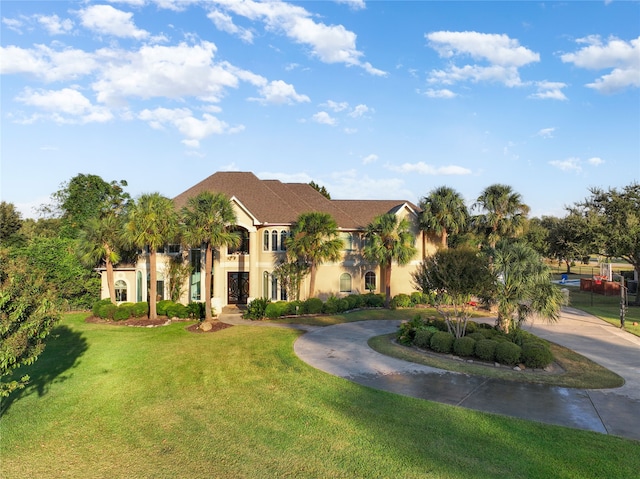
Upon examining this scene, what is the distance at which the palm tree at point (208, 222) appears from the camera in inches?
926

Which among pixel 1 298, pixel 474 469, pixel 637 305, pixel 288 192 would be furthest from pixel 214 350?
pixel 637 305

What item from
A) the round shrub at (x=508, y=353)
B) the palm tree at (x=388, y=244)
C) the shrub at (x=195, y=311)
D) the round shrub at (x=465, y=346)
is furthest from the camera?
the palm tree at (x=388, y=244)

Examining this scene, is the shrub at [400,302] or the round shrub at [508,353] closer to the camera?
the round shrub at [508,353]

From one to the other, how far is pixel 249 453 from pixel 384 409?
4.02 meters

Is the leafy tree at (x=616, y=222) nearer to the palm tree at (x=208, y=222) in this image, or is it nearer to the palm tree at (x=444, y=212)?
the palm tree at (x=444, y=212)

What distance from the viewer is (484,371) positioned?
1495 cm

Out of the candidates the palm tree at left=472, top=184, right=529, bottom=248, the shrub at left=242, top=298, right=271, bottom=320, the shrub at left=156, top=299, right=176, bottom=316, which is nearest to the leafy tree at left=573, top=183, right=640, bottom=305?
the palm tree at left=472, top=184, right=529, bottom=248

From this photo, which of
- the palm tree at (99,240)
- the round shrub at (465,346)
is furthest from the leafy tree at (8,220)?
the round shrub at (465,346)

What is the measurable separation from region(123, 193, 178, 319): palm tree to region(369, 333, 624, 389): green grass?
46.0ft

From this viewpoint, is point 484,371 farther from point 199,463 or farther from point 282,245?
point 282,245

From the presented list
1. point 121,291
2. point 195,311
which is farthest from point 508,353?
point 121,291

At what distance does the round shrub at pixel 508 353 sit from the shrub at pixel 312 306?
13635 mm

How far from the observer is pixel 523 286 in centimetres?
1761

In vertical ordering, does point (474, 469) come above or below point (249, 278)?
below
